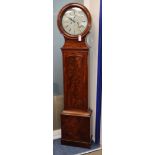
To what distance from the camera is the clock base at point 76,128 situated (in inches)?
93.0

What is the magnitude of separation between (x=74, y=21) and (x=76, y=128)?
1.26 meters

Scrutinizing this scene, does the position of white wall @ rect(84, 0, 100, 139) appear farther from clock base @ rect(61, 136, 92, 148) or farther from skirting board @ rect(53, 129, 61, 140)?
skirting board @ rect(53, 129, 61, 140)

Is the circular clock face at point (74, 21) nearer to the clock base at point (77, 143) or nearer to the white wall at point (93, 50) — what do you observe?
the white wall at point (93, 50)

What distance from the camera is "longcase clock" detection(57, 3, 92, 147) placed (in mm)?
2281

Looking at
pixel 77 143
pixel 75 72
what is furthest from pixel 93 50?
pixel 77 143

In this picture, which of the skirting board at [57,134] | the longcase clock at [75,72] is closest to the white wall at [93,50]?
the longcase clock at [75,72]

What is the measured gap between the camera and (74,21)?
7.59 ft

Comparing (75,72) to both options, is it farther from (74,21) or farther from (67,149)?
(67,149)

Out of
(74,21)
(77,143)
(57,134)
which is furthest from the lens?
(57,134)

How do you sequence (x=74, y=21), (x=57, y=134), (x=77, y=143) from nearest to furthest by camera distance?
(x=74, y=21), (x=77, y=143), (x=57, y=134)

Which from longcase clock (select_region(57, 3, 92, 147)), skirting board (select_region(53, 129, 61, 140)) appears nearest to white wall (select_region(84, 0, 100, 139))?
longcase clock (select_region(57, 3, 92, 147))
